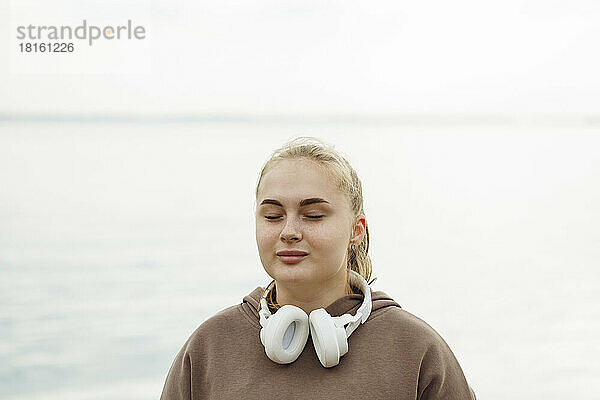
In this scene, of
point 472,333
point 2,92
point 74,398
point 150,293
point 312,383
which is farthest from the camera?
point 2,92

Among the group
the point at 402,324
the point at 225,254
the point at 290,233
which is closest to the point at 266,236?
the point at 290,233

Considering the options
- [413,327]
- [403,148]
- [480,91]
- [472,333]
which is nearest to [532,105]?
[480,91]

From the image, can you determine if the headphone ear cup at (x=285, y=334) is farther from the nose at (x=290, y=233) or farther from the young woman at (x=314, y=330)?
the nose at (x=290, y=233)

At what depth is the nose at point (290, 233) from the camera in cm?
152

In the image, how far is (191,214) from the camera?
5.14 metres

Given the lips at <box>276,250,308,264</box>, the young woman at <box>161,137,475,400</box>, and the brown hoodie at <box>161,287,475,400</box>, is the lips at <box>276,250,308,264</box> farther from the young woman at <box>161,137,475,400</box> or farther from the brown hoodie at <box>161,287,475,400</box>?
the brown hoodie at <box>161,287,475,400</box>

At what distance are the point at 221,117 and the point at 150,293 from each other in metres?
7.50

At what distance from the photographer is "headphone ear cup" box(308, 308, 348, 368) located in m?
1.49

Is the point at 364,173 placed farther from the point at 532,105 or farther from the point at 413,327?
the point at 532,105

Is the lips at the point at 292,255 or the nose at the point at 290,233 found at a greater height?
the nose at the point at 290,233

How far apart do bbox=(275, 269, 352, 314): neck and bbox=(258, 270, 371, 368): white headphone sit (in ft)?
0.14

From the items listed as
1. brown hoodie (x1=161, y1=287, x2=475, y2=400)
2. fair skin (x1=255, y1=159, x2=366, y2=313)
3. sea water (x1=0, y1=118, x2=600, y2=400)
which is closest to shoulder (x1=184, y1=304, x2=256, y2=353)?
brown hoodie (x1=161, y1=287, x2=475, y2=400)

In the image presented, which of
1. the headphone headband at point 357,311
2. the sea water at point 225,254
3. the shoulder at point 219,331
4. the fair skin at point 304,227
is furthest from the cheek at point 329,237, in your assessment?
the sea water at point 225,254

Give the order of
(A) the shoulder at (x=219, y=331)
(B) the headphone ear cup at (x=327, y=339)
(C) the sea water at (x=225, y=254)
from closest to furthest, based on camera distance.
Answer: (B) the headphone ear cup at (x=327, y=339), (A) the shoulder at (x=219, y=331), (C) the sea water at (x=225, y=254)
